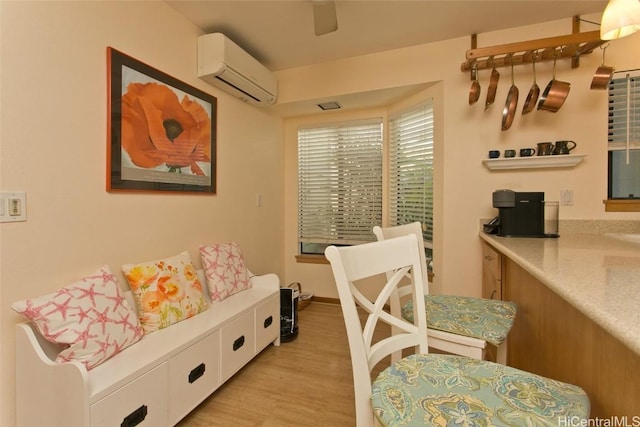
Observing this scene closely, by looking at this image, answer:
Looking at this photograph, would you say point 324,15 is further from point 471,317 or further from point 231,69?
point 471,317

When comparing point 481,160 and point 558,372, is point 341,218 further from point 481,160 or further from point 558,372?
point 558,372

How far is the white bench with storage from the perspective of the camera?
1156 millimetres

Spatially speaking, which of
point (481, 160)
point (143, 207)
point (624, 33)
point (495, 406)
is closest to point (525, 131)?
point (481, 160)

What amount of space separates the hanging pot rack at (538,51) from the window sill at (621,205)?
1.02 metres

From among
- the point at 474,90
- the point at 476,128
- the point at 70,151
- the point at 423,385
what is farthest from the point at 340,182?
the point at 423,385

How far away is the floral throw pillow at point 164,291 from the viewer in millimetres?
1659

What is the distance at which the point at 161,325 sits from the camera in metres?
1.67

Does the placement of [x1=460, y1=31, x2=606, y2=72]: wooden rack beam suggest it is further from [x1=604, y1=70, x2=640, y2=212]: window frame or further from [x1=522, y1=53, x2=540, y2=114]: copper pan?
[x1=604, y1=70, x2=640, y2=212]: window frame

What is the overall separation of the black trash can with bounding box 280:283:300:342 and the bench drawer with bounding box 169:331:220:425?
2.71 feet

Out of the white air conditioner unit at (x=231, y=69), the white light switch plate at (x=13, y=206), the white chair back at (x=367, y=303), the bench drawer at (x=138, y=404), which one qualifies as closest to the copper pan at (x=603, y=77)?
the white chair back at (x=367, y=303)

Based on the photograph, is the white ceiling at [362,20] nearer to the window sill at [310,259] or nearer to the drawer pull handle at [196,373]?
A: the window sill at [310,259]

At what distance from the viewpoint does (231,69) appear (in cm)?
227

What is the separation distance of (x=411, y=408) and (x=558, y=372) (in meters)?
0.83

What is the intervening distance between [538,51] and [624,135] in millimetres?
876
